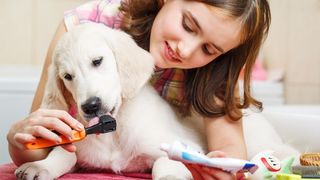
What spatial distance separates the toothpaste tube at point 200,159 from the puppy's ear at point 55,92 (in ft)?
1.04

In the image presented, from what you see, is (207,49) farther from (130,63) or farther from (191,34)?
(130,63)

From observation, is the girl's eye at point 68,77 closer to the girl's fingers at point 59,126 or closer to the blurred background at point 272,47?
the girl's fingers at point 59,126

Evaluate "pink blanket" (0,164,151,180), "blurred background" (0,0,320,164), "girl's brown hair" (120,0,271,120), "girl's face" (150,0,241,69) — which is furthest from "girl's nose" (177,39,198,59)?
"blurred background" (0,0,320,164)

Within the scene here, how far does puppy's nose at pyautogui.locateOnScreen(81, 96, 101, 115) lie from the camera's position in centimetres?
91

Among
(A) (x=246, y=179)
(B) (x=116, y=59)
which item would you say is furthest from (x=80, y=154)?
(A) (x=246, y=179)

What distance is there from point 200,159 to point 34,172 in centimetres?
31

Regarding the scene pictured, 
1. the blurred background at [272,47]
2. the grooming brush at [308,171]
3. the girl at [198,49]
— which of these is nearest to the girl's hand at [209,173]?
the girl at [198,49]

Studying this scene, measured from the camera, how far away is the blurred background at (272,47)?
2008mm

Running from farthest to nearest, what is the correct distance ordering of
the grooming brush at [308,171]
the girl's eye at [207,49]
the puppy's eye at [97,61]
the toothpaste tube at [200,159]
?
the girl's eye at [207,49]
the puppy's eye at [97,61]
the grooming brush at [308,171]
the toothpaste tube at [200,159]

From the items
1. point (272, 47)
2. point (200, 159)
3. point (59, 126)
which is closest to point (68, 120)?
point (59, 126)

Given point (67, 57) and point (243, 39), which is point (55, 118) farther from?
point (243, 39)

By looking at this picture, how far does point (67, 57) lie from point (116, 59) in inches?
3.7

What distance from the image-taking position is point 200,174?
0.89m

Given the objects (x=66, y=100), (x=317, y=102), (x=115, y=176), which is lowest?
(x=317, y=102)
